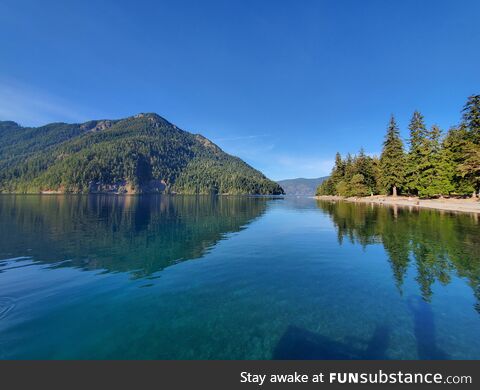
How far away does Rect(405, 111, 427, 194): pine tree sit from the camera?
68.2 m

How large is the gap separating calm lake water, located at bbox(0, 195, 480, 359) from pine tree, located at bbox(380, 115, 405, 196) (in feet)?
210

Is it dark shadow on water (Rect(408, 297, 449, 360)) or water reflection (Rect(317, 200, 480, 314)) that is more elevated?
water reflection (Rect(317, 200, 480, 314))

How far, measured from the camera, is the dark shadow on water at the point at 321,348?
696 cm

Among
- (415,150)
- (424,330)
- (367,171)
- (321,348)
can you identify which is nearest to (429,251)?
(424,330)

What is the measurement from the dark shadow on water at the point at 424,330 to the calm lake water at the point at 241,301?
4cm

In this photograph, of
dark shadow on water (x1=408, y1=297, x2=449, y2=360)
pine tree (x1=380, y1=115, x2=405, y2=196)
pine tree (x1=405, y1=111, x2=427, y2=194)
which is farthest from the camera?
pine tree (x1=380, y1=115, x2=405, y2=196)

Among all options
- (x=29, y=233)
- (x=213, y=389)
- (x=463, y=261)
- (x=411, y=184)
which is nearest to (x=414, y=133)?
(x=411, y=184)

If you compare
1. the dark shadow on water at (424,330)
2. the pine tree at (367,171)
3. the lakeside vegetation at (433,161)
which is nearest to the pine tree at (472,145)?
the lakeside vegetation at (433,161)

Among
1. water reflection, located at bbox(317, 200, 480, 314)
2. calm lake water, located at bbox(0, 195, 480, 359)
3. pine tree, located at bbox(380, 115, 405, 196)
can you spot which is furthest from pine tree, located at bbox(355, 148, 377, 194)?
calm lake water, located at bbox(0, 195, 480, 359)

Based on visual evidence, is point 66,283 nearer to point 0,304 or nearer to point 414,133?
point 0,304

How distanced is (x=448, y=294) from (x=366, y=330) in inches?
253

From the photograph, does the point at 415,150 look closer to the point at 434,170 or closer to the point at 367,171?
the point at 434,170

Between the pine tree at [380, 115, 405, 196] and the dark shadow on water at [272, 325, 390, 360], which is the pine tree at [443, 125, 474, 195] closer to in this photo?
the pine tree at [380, 115, 405, 196]

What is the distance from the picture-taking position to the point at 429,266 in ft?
50.9
